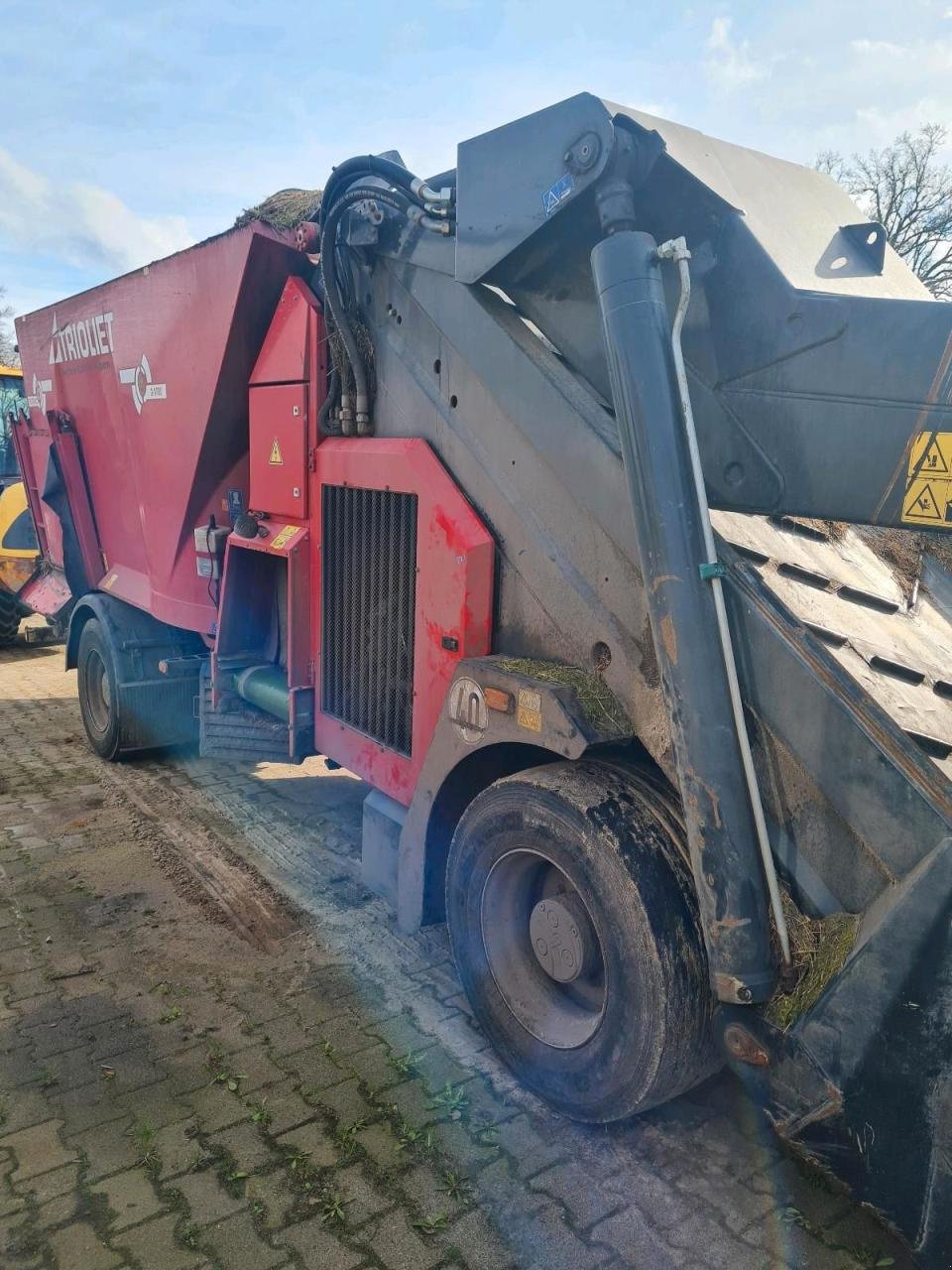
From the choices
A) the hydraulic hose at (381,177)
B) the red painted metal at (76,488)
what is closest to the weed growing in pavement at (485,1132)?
the hydraulic hose at (381,177)

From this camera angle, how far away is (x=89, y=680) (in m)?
5.92

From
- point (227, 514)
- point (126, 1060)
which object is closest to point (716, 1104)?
point (126, 1060)

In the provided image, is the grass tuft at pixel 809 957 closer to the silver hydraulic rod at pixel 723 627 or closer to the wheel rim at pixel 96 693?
the silver hydraulic rod at pixel 723 627

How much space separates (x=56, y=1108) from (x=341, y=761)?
5.28 feet

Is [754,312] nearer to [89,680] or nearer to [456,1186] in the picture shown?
[456,1186]

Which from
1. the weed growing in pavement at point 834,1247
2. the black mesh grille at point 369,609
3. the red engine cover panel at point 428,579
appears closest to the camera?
the weed growing in pavement at point 834,1247

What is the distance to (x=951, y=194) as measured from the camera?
1858 cm

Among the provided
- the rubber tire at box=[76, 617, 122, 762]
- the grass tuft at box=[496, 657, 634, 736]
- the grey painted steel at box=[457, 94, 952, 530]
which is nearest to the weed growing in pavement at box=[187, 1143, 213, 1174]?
the grass tuft at box=[496, 657, 634, 736]

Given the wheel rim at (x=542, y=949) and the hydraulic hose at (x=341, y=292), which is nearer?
the wheel rim at (x=542, y=949)

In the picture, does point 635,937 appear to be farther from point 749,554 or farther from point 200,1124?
→ point 200,1124

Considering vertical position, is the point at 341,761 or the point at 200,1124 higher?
the point at 341,761

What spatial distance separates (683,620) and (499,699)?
72 centimetres

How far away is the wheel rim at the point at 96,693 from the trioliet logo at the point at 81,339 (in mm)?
1838

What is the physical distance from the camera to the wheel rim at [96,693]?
573 cm
